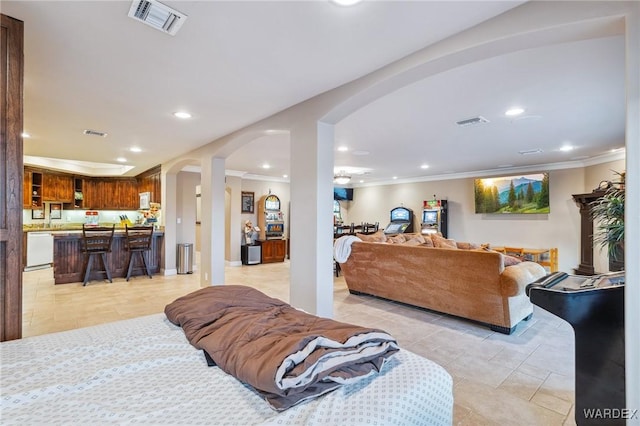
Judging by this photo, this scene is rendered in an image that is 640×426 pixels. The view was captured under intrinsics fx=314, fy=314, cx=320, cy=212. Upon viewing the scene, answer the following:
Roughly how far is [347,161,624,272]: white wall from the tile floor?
3551 mm

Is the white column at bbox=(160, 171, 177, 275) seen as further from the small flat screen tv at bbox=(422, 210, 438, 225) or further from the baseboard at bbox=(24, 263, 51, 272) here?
the small flat screen tv at bbox=(422, 210, 438, 225)

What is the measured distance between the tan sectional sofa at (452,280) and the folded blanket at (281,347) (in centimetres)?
267

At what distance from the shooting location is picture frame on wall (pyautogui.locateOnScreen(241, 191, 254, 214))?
8.88m

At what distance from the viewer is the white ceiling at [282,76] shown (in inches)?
72.5

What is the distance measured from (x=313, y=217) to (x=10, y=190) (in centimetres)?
203

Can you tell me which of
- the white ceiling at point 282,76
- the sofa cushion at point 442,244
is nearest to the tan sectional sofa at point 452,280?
the sofa cushion at point 442,244

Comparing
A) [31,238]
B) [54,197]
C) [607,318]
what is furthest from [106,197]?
[607,318]

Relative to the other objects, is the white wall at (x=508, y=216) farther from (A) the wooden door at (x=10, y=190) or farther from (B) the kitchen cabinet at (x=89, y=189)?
(A) the wooden door at (x=10, y=190)

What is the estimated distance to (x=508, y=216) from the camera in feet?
25.7

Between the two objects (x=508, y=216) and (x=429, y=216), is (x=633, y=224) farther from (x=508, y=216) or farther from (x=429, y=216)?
(x=429, y=216)

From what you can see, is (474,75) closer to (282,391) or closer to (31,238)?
(282,391)

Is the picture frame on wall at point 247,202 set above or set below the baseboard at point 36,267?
above

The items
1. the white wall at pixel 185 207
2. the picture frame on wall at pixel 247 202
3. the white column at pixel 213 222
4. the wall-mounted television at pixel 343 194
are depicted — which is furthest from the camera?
the wall-mounted television at pixel 343 194

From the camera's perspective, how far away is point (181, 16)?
183 cm
